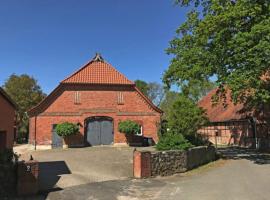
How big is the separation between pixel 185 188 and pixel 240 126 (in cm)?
2553

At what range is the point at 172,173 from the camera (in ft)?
56.3

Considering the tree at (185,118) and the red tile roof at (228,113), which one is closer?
the tree at (185,118)

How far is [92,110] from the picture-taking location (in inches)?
1320

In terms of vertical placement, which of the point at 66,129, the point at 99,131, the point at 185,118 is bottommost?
the point at 99,131

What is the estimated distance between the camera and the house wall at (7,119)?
14.5 metres

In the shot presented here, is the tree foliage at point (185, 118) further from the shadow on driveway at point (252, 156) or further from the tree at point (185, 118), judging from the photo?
the shadow on driveway at point (252, 156)

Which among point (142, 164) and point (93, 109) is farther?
point (93, 109)

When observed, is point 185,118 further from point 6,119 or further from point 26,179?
point 26,179

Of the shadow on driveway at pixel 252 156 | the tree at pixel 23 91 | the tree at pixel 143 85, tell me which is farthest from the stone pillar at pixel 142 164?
the tree at pixel 143 85

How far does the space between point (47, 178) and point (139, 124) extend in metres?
20.2

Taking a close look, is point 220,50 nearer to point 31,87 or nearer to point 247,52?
point 247,52

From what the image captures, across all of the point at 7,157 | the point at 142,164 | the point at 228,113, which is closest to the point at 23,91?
the point at 228,113

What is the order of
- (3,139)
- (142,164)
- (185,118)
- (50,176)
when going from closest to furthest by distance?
1. (50,176)
2. (3,139)
3. (142,164)
4. (185,118)

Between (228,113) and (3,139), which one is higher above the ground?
(228,113)
